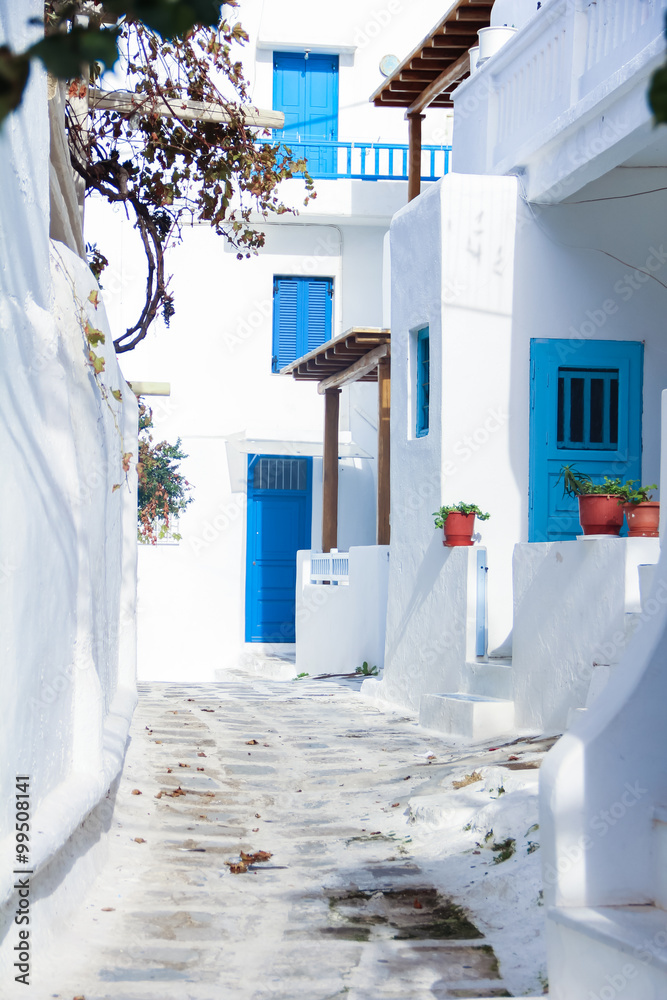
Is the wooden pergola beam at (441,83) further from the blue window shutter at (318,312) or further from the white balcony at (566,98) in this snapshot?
the blue window shutter at (318,312)

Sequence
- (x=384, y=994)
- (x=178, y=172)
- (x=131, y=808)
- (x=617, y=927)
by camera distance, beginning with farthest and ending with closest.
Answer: (x=178, y=172) < (x=131, y=808) < (x=384, y=994) < (x=617, y=927)

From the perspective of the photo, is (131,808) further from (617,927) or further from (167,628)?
(167,628)

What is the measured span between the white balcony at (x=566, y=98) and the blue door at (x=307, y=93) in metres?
7.74

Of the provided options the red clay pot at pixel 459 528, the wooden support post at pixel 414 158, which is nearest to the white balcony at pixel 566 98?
the wooden support post at pixel 414 158

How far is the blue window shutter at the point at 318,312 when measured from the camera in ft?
59.3

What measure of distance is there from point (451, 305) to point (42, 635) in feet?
23.1

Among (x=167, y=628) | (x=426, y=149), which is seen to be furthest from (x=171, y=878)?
(x=426, y=149)

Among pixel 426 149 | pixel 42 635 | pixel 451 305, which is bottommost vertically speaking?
pixel 42 635

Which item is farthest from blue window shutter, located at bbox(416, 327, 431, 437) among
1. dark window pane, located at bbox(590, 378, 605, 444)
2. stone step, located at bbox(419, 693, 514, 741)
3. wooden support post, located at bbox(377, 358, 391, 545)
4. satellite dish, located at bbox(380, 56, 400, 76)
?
satellite dish, located at bbox(380, 56, 400, 76)

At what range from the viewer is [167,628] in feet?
55.9

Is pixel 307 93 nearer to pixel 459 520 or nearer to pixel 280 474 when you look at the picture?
pixel 280 474

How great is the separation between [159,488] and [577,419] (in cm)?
818

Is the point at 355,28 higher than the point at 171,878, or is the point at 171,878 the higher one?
the point at 355,28

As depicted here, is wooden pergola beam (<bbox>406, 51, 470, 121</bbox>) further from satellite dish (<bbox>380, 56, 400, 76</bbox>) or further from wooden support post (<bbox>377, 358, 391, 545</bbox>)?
satellite dish (<bbox>380, 56, 400, 76</bbox>)
